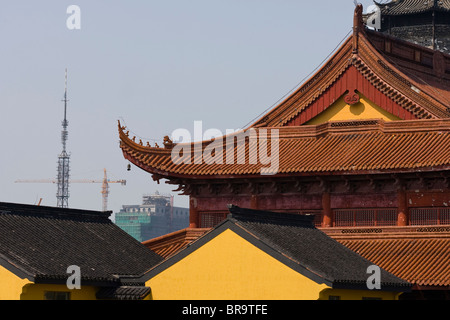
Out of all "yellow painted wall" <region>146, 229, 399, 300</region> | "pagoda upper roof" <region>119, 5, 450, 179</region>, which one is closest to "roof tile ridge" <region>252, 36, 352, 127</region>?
"pagoda upper roof" <region>119, 5, 450, 179</region>

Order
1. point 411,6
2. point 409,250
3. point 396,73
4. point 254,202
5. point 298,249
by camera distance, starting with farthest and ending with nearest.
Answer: point 411,6 → point 254,202 → point 396,73 → point 409,250 → point 298,249

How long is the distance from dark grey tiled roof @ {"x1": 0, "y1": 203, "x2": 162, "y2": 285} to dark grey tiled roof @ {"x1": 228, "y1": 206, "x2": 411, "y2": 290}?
415cm

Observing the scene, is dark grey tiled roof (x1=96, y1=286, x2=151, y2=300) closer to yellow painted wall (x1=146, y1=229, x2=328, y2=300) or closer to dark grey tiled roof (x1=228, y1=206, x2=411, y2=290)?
yellow painted wall (x1=146, y1=229, x2=328, y2=300)

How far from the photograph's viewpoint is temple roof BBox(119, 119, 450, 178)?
41.2 metres

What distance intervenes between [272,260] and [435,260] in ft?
27.2

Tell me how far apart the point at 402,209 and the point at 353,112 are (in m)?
4.71

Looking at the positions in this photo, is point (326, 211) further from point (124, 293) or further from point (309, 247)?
point (124, 293)

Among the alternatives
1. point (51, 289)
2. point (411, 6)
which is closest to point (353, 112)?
point (51, 289)

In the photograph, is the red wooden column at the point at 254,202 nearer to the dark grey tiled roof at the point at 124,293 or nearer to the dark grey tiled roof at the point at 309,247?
the dark grey tiled roof at the point at 309,247

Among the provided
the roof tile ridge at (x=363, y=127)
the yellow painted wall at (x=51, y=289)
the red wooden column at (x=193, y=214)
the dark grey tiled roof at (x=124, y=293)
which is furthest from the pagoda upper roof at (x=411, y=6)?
the yellow painted wall at (x=51, y=289)

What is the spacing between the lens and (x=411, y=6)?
216ft

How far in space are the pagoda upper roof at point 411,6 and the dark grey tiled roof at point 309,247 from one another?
92.6ft
